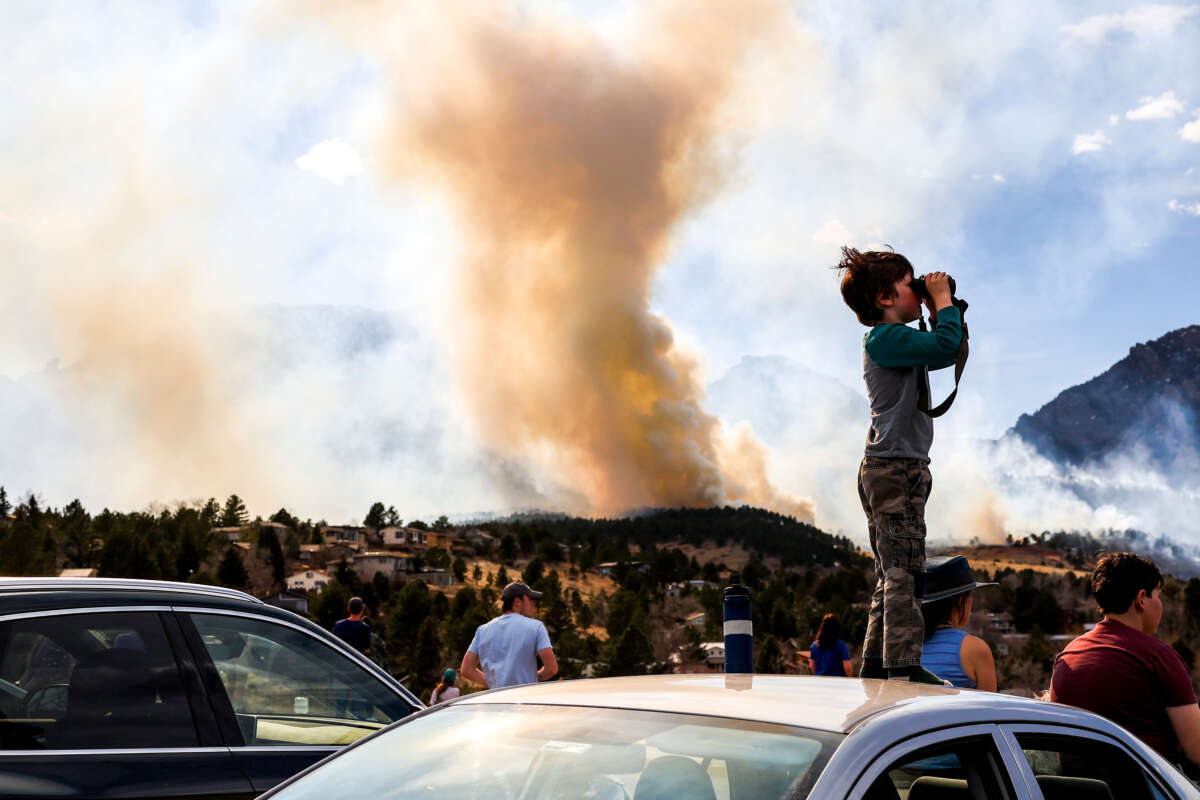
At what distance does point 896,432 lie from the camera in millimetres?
5273

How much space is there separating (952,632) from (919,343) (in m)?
1.34

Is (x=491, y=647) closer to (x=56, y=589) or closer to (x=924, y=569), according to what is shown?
(x=924, y=569)

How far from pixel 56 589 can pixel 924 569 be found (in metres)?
3.53

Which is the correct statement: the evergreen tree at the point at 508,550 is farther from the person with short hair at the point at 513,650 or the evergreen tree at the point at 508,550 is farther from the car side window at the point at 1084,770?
the car side window at the point at 1084,770

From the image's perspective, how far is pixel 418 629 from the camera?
105 meters

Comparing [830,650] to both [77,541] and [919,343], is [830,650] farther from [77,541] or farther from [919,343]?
[77,541]

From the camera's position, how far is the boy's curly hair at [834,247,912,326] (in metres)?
5.47

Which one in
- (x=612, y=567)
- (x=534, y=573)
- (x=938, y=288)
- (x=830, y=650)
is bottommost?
(x=830, y=650)

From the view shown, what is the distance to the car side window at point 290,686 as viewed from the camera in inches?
170

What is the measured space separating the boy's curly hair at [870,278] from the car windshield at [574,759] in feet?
10.6

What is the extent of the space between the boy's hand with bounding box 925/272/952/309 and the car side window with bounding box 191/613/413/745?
2975mm

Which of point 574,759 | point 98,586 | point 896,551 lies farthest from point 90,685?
point 896,551

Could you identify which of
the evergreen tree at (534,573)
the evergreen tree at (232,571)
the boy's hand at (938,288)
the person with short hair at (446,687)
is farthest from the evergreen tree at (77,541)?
the boy's hand at (938,288)

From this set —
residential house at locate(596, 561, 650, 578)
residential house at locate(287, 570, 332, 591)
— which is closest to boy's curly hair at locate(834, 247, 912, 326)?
residential house at locate(287, 570, 332, 591)
